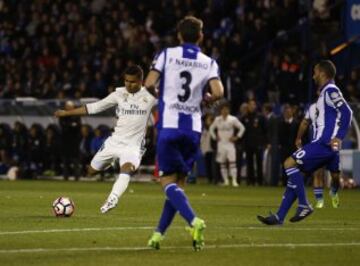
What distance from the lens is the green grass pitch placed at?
1113 centimetres

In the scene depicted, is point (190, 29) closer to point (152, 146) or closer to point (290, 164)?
point (290, 164)

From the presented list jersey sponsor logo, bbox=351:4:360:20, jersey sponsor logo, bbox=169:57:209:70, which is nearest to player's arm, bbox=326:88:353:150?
jersey sponsor logo, bbox=169:57:209:70

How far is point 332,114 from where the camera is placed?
56.5ft

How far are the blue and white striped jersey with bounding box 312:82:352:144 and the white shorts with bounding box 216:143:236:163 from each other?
1340 centimetres

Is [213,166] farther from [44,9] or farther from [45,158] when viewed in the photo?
[44,9]

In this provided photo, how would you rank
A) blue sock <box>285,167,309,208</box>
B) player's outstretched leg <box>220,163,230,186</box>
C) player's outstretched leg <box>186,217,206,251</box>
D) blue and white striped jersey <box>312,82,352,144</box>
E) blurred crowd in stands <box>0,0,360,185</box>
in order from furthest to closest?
1. player's outstretched leg <box>220,163,230,186</box>
2. blurred crowd in stands <box>0,0,360,185</box>
3. blue and white striped jersey <box>312,82,352,144</box>
4. blue sock <box>285,167,309,208</box>
5. player's outstretched leg <box>186,217,206,251</box>

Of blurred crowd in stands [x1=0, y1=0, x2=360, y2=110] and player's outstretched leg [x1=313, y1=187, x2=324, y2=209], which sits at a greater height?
blurred crowd in stands [x1=0, y1=0, x2=360, y2=110]

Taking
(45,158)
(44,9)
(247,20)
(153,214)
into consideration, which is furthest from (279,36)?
(153,214)

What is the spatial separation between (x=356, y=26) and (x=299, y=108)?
9.75 feet

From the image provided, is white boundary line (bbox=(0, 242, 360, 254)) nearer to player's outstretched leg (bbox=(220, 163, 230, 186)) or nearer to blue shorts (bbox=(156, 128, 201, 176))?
blue shorts (bbox=(156, 128, 201, 176))

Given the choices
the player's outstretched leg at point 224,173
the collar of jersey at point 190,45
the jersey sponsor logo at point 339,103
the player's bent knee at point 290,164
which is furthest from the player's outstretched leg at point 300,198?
the player's outstretched leg at point 224,173

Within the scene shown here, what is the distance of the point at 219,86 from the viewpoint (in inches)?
476

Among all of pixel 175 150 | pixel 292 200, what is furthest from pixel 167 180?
pixel 292 200

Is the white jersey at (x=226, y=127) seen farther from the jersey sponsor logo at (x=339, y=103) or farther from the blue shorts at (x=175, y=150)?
the blue shorts at (x=175, y=150)
